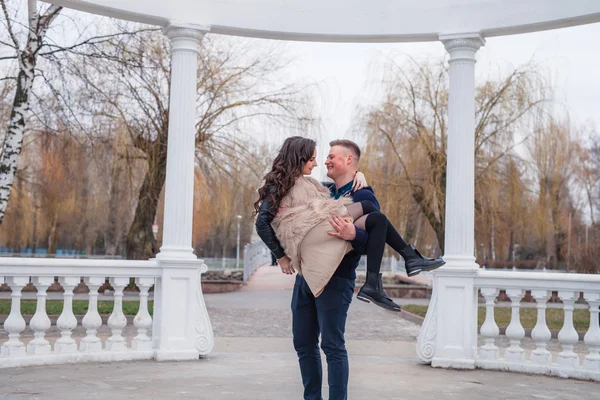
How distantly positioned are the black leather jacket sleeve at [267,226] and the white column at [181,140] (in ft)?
11.1

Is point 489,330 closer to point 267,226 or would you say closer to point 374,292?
point 374,292

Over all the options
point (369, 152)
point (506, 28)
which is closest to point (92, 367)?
point (506, 28)

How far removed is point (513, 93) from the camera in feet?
66.1

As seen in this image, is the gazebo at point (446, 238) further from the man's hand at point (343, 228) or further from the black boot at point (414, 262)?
the man's hand at point (343, 228)

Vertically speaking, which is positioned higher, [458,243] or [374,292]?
[458,243]

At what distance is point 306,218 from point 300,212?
6 centimetres

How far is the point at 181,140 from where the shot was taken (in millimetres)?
7371

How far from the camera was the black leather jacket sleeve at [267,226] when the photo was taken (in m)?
3.96

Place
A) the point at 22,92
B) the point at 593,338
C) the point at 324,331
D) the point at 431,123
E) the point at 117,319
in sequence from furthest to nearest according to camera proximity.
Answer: the point at 431,123 → the point at 22,92 → the point at 117,319 → the point at 593,338 → the point at 324,331

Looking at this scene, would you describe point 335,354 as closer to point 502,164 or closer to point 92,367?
point 92,367

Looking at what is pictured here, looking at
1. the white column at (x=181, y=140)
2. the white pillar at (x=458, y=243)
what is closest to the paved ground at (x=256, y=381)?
the white pillar at (x=458, y=243)

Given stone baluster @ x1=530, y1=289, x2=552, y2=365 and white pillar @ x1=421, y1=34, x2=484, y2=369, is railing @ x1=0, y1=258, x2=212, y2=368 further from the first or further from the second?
stone baluster @ x1=530, y1=289, x2=552, y2=365

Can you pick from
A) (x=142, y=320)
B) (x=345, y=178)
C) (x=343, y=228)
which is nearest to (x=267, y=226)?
(x=343, y=228)

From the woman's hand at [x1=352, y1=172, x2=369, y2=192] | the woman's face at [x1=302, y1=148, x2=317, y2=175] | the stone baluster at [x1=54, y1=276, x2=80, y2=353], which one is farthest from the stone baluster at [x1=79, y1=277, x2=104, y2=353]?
the woman's hand at [x1=352, y1=172, x2=369, y2=192]
